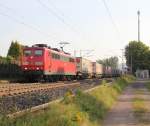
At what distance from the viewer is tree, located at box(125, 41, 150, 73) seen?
486 ft

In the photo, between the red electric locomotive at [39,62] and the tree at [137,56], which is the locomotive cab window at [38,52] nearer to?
the red electric locomotive at [39,62]

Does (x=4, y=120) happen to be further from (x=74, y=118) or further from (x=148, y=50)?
(x=148, y=50)

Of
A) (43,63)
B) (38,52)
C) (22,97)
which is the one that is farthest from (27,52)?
(22,97)

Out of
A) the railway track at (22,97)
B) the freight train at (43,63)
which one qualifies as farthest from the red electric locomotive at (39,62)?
the railway track at (22,97)

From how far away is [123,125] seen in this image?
619 inches

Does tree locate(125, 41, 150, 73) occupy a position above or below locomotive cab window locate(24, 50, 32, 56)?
above

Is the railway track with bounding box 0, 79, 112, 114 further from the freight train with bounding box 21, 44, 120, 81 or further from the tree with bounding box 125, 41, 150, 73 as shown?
the tree with bounding box 125, 41, 150, 73

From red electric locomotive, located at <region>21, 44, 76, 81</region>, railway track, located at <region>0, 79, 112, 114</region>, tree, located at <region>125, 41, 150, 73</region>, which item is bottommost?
railway track, located at <region>0, 79, 112, 114</region>

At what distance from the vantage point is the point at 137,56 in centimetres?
15488

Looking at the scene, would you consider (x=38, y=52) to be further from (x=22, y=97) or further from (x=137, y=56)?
(x=137, y=56)

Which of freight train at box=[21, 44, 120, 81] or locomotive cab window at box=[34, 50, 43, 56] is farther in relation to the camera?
locomotive cab window at box=[34, 50, 43, 56]

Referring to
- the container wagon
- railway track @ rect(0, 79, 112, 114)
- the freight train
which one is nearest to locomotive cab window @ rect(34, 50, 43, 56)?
the freight train

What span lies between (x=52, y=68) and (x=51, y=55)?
142cm

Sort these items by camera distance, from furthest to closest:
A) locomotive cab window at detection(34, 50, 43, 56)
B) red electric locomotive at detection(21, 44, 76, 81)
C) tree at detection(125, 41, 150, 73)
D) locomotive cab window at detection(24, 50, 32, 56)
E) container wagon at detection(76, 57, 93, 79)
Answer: tree at detection(125, 41, 150, 73) → container wagon at detection(76, 57, 93, 79) → locomotive cab window at detection(24, 50, 32, 56) → locomotive cab window at detection(34, 50, 43, 56) → red electric locomotive at detection(21, 44, 76, 81)
